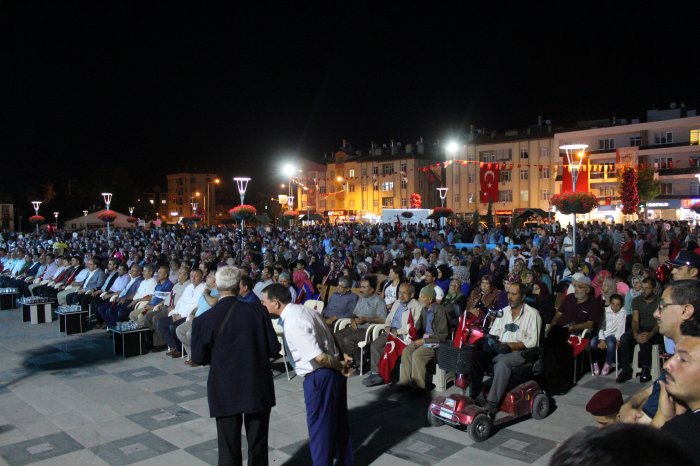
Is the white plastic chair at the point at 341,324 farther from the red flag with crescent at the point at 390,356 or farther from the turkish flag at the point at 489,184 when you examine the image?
the turkish flag at the point at 489,184

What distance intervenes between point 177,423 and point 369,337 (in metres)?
2.94

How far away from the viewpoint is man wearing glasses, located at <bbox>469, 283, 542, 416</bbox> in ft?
18.0

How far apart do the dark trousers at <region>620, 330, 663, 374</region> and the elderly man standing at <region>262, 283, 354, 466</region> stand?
4.49 meters

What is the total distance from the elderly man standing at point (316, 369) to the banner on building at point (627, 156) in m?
41.6

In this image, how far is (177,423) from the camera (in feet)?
18.3

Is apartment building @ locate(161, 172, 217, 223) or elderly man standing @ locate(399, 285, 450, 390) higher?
apartment building @ locate(161, 172, 217, 223)

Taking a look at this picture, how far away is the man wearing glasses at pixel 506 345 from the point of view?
5.47 meters

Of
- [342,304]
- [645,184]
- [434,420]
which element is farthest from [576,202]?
[645,184]

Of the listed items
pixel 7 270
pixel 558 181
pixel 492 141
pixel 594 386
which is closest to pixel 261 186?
pixel 492 141

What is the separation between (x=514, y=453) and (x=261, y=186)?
286 feet

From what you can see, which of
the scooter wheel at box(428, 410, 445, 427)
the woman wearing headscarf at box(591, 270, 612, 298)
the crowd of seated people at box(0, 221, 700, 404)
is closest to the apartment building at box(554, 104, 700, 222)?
the crowd of seated people at box(0, 221, 700, 404)

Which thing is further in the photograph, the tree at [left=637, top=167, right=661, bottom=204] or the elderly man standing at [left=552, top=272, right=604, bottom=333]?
the tree at [left=637, top=167, right=661, bottom=204]

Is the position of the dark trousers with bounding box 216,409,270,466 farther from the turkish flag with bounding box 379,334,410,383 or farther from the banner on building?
the banner on building

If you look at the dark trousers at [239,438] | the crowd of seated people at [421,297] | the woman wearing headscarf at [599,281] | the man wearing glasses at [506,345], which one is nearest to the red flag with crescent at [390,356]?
the crowd of seated people at [421,297]
